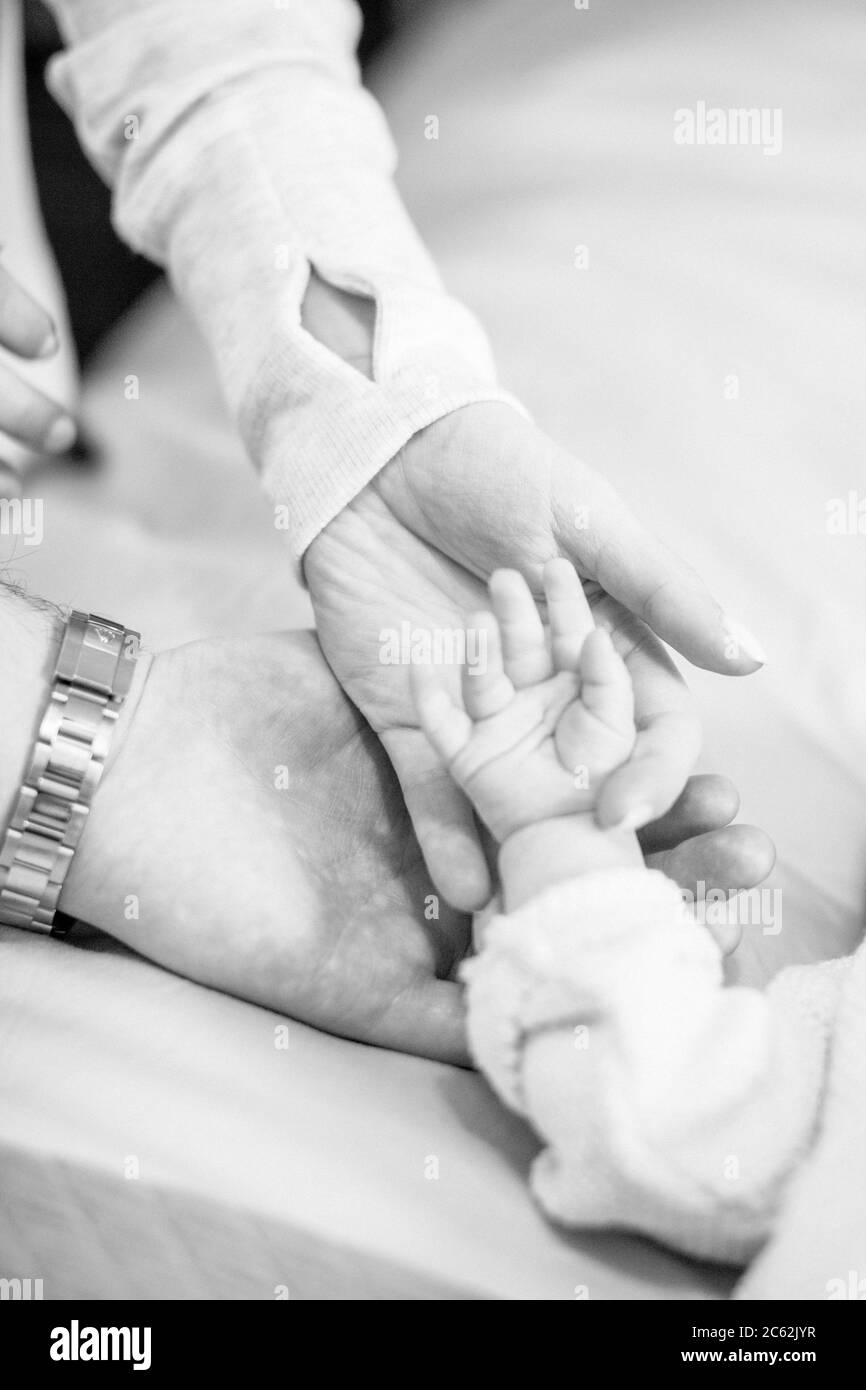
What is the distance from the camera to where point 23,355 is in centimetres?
103

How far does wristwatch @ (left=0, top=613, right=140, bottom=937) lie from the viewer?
0.70 metres

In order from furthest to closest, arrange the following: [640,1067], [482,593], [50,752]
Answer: [482,593] → [50,752] → [640,1067]

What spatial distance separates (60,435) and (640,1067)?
0.77m

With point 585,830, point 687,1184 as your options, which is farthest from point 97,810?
point 687,1184

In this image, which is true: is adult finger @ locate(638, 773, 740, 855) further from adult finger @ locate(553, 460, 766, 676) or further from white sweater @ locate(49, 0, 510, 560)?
white sweater @ locate(49, 0, 510, 560)

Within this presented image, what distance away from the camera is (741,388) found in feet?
3.58

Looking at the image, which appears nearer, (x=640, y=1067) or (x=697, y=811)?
(x=640, y=1067)

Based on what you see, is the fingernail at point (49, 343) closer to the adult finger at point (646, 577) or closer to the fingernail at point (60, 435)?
the fingernail at point (60, 435)

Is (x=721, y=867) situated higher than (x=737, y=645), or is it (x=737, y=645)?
(x=737, y=645)

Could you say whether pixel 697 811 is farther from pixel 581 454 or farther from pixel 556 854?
pixel 581 454

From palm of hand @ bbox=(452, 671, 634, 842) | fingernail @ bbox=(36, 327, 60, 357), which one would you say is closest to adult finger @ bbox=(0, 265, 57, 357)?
fingernail @ bbox=(36, 327, 60, 357)

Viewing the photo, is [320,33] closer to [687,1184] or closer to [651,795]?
[651,795]

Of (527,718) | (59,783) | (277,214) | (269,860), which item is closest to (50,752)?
(59,783)

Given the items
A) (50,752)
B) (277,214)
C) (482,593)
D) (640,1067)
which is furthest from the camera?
(277,214)
